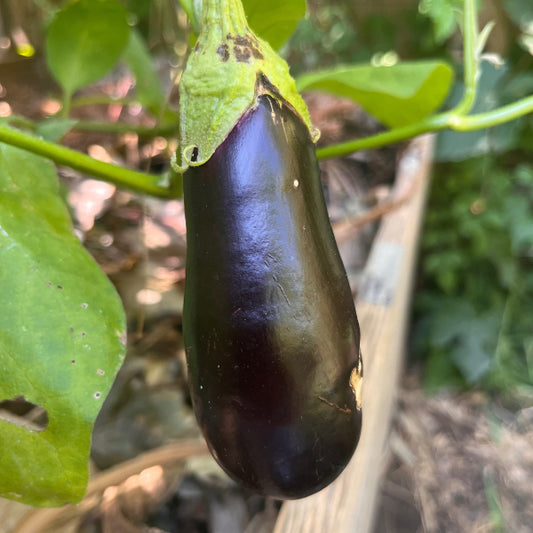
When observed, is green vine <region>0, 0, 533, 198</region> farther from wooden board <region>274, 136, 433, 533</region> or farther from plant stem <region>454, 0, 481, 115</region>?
wooden board <region>274, 136, 433, 533</region>

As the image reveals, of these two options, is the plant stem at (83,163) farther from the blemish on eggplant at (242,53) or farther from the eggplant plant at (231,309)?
the blemish on eggplant at (242,53)

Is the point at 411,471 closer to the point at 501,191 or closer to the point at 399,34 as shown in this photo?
the point at 501,191

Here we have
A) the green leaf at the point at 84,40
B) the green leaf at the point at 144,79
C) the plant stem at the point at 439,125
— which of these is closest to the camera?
the plant stem at the point at 439,125

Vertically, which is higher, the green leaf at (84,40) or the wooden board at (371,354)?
the green leaf at (84,40)

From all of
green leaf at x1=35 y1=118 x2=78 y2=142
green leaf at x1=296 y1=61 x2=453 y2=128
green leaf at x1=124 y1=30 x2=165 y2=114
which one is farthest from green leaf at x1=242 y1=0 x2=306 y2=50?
green leaf at x1=124 y1=30 x2=165 y2=114

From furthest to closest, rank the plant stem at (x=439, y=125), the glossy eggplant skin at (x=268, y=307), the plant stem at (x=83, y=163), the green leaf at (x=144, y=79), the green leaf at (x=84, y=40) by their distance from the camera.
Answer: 1. the green leaf at (x=144, y=79)
2. the green leaf at (x=84, y=40)
3. the plant stem at (x=439, y=125)
4. the plant stem at (x=83, y=163)
5. the glossy eggplant skin at (x=268, y=307)

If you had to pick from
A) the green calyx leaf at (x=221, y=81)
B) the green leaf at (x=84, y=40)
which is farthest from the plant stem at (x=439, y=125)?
the green leaf at (x=84, y=40)
